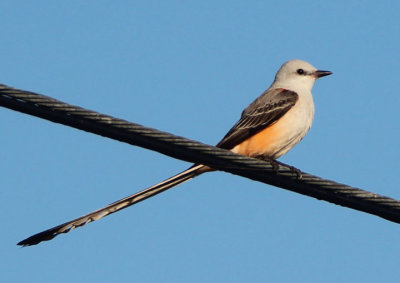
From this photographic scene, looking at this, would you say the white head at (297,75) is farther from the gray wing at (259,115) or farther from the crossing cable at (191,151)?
the crossing cable at (191,151)

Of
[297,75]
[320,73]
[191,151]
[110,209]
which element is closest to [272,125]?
[297,75]

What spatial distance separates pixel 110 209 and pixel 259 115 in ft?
8.95

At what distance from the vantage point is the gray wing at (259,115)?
7477mm

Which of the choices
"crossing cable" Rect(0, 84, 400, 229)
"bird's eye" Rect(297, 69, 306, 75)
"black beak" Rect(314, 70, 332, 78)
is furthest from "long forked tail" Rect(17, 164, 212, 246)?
"black beak" Rect(314, 70, 332, 78)

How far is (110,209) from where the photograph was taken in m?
5.36

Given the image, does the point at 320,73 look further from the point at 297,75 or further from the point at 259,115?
the point at 259,115

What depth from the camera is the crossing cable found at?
12.9 ft

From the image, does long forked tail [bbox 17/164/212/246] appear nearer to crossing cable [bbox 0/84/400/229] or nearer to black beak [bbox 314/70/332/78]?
crossing cable [bbox 0/84/400/229]

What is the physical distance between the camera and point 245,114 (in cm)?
786

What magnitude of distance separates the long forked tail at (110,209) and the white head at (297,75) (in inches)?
106

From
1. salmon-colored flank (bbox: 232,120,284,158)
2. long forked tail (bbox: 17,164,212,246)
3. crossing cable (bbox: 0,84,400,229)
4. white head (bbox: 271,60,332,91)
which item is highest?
white head (bbox: 271,60,332,91)

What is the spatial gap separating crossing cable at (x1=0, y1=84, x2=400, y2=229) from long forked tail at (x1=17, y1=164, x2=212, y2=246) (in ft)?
2.15

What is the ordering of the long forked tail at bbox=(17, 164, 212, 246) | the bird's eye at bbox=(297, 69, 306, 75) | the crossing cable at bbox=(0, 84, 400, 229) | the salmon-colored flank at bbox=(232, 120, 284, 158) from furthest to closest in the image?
the bird's eye at bbox=(297, 69, 306, 75)
the salmon-colored flank at bbox=(232, 120, 284, 158)
the long forked tail at bbox=(17, 164, 212, 246)
the crossing cable at bbox=(0, 84, 400, 229)

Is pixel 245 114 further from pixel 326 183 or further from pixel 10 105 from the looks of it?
pixel 10 105
